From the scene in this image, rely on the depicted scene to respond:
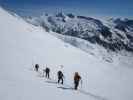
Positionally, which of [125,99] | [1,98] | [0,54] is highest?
[0,54]

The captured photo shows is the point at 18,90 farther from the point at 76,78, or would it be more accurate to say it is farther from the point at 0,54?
the point at 0,54

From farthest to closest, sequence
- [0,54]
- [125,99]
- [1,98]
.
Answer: [0,54], [125,99], [1,98]

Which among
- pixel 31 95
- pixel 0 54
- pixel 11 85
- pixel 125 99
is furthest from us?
pixel 0 54

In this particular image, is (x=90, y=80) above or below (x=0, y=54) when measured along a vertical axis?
below

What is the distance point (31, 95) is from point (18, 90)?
3.43 ft

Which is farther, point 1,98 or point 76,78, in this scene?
point 76,78

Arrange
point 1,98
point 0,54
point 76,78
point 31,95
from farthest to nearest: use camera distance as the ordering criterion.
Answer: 1. point 0,54
2. point 76,78
3. point 31,95
4. point 1,98

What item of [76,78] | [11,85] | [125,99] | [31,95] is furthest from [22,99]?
[125,99]

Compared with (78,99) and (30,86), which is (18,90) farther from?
(78,99)

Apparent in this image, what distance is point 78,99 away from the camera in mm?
15242

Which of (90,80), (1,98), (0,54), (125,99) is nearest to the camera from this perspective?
(1,98)

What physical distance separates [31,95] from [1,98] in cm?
222

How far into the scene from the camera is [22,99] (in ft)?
40.8

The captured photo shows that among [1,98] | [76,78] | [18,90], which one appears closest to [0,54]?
[76,78]
